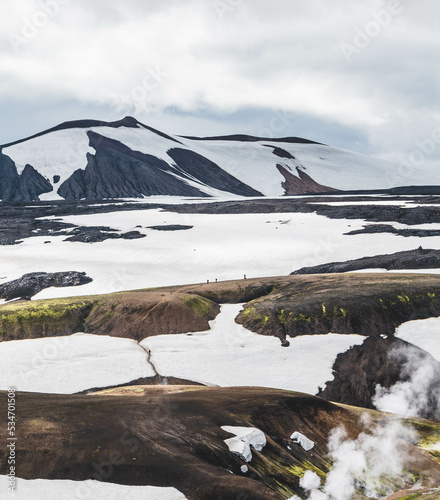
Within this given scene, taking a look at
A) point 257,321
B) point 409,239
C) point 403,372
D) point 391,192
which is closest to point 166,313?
point 257,321

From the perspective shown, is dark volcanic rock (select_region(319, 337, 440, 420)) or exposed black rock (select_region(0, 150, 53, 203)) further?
exposed black rock (select_region(0, 150, 53, 203))

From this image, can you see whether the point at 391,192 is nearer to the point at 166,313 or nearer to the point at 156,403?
the point at 166,313

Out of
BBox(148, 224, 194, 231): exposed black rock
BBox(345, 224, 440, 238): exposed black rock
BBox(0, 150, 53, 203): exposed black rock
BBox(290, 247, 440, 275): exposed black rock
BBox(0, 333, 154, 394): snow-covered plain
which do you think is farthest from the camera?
BBox(0, 150, 53, 203): exposed black rock

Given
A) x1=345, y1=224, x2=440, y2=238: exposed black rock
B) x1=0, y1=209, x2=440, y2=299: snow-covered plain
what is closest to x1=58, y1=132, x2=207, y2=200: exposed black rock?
x1=0, y1=209, x2=440, y2=299: snow-covered plain

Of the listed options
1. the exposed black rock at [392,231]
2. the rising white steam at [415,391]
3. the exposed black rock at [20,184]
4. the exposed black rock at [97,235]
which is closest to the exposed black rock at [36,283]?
the exposed black rock at [97,235]

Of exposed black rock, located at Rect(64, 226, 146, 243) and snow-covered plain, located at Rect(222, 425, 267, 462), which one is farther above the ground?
exposed black rock, located at Rect(64, 226, 146, 243)

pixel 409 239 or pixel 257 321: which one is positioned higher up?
pixel 409 239

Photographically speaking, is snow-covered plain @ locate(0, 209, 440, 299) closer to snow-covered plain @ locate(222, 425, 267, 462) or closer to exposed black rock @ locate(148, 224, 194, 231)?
exposed black rock @ locate(148, 224, 194, 231)
